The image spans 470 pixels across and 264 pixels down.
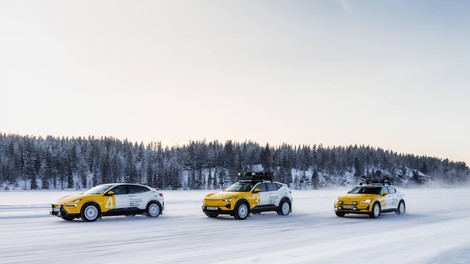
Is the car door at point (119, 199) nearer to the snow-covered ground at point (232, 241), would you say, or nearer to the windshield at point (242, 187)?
the snow-covered ground at point (232, 241)

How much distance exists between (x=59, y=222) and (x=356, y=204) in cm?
1292

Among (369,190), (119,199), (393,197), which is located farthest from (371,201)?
(119,199)

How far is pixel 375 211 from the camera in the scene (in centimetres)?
2264

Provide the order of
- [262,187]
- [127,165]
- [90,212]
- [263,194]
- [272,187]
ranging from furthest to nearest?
[127,165]
[272,187]
[262,187]
[263,194]
[90,212]

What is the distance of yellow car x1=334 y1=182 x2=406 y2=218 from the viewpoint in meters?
22.5

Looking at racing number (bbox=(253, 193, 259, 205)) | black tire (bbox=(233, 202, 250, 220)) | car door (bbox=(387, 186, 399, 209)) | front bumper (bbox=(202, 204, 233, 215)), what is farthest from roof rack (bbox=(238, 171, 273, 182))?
car door (bbox=(387, 186, 399, 209))

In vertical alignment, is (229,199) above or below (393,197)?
above

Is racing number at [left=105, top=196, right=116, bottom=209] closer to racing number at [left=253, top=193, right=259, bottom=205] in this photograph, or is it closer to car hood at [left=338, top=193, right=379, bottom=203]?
racing number at [left=253, top=193, right=259, bottom=205]

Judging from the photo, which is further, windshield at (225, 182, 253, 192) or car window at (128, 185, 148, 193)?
windshield at (225, 182, 253, 192)

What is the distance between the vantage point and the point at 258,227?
18062 mm

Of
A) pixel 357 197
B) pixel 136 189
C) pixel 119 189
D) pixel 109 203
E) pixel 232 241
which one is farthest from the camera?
pixel 357 197

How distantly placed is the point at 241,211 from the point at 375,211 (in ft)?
20.6

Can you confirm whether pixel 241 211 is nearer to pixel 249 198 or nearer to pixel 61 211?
pixel 249 198

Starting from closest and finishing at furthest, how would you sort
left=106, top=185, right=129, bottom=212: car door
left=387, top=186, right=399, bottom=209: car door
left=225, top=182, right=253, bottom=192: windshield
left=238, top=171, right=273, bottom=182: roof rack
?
left=106, top=185, right=129, bottom=212: car door → left=225, top=182, right=253, bottom=192: windshield → left=238, top=171, right=273, bottom=182: roof rack → left=387, top=186, right=399, bottom=209: car door
